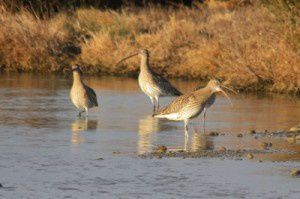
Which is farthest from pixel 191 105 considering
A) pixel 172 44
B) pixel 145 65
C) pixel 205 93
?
pixel 172 44

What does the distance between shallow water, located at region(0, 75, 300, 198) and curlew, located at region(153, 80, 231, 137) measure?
0.35 meters

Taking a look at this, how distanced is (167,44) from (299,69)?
5978mm

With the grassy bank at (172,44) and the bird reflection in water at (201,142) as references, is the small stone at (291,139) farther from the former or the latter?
the grassy bank at (172,44)

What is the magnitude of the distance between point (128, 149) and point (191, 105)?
1.56 m

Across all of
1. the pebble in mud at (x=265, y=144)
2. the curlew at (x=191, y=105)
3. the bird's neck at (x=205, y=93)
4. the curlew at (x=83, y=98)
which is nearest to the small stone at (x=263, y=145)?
the pebble in mud at (x=265, y=144)

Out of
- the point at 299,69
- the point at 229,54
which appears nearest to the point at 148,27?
the point at 229,54

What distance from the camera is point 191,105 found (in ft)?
51.8

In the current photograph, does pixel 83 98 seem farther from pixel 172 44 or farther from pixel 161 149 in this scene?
pixel 172 44

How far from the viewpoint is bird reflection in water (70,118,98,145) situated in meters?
15.6

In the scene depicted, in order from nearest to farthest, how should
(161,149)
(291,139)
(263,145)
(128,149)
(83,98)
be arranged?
(161,149)
(128,149)
(263,145)
(291,139)
(83,98)

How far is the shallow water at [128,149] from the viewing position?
12.0m

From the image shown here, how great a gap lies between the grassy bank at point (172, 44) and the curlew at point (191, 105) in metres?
6.90

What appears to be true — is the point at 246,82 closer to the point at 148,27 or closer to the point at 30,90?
the point at 30,90

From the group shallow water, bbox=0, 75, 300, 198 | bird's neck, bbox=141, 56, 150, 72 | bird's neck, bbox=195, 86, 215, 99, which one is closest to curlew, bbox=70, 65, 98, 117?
shallow water, bbox=0, 75, 300, 198
